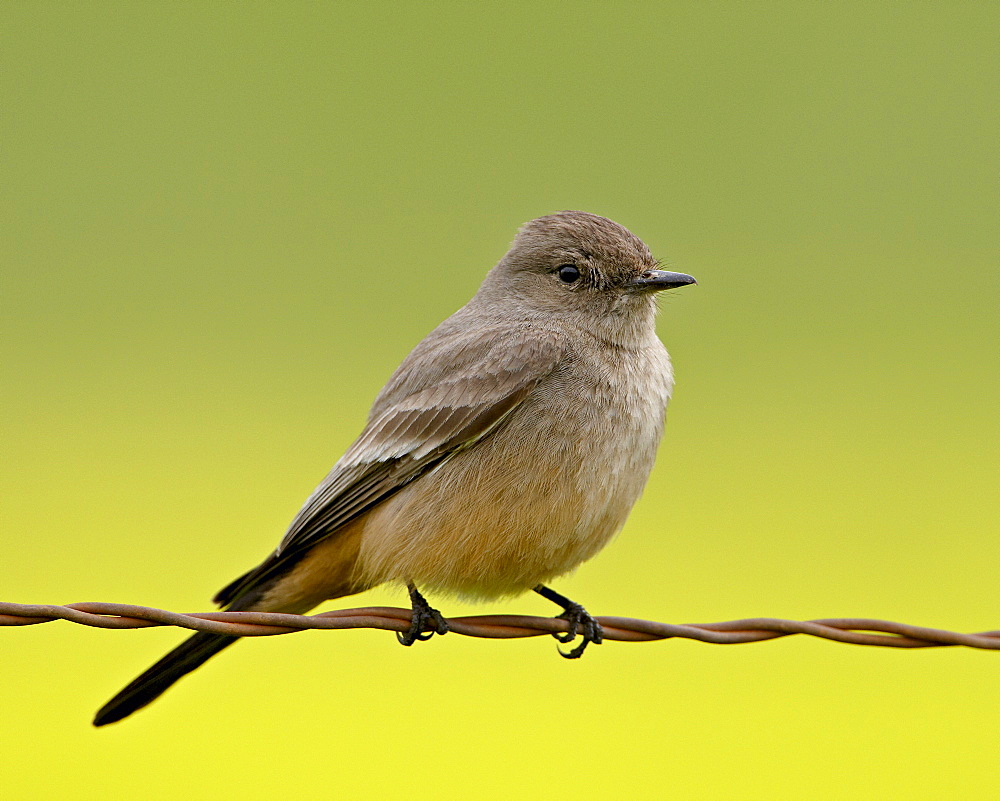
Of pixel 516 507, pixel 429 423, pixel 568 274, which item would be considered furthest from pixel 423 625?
pixel 568 274

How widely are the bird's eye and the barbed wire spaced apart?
5.63 feet

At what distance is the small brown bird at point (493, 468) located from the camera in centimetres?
444

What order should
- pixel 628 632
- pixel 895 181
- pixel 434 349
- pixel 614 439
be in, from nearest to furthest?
pixel 628 632 < pixel 614 439 < pixel 434 349 < pixel 895 181

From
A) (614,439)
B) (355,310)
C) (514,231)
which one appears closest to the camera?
(614,439)

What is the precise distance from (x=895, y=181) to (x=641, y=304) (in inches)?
183

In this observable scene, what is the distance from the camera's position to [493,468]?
4473 mm

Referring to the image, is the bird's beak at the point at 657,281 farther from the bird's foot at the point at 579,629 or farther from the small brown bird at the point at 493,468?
the bird's foot at the point at 579,629

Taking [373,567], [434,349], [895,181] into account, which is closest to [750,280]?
[895,181]

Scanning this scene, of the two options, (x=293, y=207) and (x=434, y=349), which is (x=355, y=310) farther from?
(x=434, y=349)

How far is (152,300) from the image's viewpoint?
8.32 meters

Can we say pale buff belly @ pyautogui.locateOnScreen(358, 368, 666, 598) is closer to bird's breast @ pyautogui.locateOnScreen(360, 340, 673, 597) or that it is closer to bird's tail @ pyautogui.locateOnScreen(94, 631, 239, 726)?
bird's breast @ pyautogui.locateOnScreen(360, 340, 673, 597)

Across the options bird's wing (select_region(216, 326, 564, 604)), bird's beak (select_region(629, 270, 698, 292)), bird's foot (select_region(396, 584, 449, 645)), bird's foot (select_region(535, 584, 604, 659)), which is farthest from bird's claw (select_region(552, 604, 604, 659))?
bird's beak (select_region(629, 270, 698, 292))

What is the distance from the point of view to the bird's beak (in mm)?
4938

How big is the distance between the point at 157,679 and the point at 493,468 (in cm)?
144
